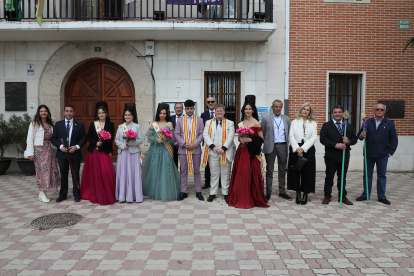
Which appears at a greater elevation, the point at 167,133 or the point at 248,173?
the point at 167,133

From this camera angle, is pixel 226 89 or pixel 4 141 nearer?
pixel 4 141

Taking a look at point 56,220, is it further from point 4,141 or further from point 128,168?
point 4,141

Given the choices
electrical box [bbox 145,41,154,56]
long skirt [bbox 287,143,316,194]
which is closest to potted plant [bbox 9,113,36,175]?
electrical box [bbox 145,41,154,56]

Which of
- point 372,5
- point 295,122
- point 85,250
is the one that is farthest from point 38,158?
point 372,5

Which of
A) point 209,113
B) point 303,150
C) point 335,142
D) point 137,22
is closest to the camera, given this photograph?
point 303,150

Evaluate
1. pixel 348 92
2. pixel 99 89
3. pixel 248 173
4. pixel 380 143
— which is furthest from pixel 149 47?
pixel 380 143

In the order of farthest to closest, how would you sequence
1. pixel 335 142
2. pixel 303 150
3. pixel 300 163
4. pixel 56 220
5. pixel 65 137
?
pixel 65 137 < pixel 335 142 < pixel 303 150 < pixel 300 163 < pixel 56 220

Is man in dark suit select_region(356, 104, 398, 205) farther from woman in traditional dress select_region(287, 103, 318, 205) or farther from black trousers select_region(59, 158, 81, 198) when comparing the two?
black trousers select_region(59, 158, 81, 198)

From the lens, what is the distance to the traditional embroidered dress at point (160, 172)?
681 centimetres

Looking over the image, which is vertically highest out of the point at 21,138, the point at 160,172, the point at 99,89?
the point at 99,89

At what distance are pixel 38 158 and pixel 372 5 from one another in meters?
A: 10.4

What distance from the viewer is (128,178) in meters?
6.69

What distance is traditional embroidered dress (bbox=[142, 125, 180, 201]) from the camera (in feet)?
22.3

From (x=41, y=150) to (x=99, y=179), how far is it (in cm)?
137
